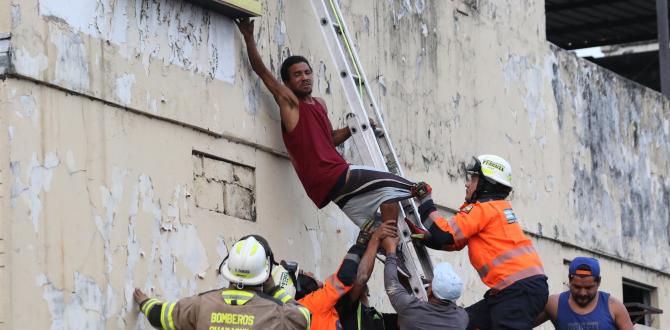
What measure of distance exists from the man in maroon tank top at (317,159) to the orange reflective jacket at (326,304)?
0.91m

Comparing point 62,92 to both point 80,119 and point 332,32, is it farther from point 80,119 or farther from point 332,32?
point 332,32

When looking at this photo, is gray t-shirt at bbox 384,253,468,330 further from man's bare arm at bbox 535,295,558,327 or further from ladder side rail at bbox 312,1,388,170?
ladder side rail at bbox 312,1,388,170

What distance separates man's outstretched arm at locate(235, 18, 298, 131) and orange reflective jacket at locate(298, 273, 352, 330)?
1.36 metres

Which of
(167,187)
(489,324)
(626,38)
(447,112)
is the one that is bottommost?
(489,324)

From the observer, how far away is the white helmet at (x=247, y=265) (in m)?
8.63

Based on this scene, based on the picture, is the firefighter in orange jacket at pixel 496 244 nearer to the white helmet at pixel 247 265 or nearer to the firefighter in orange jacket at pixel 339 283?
the firefighter in orange jacket at pixel 339 283

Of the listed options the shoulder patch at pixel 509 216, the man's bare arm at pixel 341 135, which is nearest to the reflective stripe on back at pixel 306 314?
the shoulder patch at pixel 509 216

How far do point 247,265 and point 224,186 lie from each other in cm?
172

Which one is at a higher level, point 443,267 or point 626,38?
point 626,38

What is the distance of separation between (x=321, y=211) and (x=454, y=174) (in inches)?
82.4

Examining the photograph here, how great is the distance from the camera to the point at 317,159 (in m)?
10.4

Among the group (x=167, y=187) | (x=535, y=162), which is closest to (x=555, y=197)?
(x=535, y=162)

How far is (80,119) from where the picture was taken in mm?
8977

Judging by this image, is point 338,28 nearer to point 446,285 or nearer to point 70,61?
point 446,285
